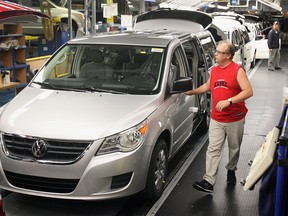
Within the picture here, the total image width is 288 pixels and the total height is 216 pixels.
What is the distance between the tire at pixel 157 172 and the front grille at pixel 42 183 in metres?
0.83

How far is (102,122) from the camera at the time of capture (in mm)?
4164

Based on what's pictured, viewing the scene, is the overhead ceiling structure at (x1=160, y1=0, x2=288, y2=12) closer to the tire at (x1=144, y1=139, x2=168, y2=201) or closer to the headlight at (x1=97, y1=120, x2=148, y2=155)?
the tire at (x1=144, y1=139, x2=168, y2=201)

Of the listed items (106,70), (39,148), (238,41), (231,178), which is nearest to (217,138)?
(231,178)

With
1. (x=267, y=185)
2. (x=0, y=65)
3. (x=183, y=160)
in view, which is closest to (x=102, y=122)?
(x=267, y=185)

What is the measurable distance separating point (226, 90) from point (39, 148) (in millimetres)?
2074

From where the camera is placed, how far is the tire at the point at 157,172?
4.43 meters

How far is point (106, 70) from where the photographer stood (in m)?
5.27

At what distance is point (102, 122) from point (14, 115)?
98 cm

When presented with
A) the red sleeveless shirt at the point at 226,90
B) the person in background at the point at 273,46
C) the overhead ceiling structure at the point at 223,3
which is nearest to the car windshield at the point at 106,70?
the red sleeveless shirt at the point at 226,90

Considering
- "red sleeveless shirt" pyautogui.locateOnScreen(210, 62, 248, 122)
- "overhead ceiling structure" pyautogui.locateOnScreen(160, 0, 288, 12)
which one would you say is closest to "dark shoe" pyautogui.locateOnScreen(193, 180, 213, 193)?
"red sleeveless shirt" pyautogui.locateOnScreen(210, 62, 248, 122)

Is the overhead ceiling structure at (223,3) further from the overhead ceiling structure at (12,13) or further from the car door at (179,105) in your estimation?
the overhead ceiling structure at (12,13)

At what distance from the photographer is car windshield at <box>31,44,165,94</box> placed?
16.4ft

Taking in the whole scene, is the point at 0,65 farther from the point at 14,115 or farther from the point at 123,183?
the point at 123,183

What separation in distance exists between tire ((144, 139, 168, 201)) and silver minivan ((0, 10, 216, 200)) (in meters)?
0.01
